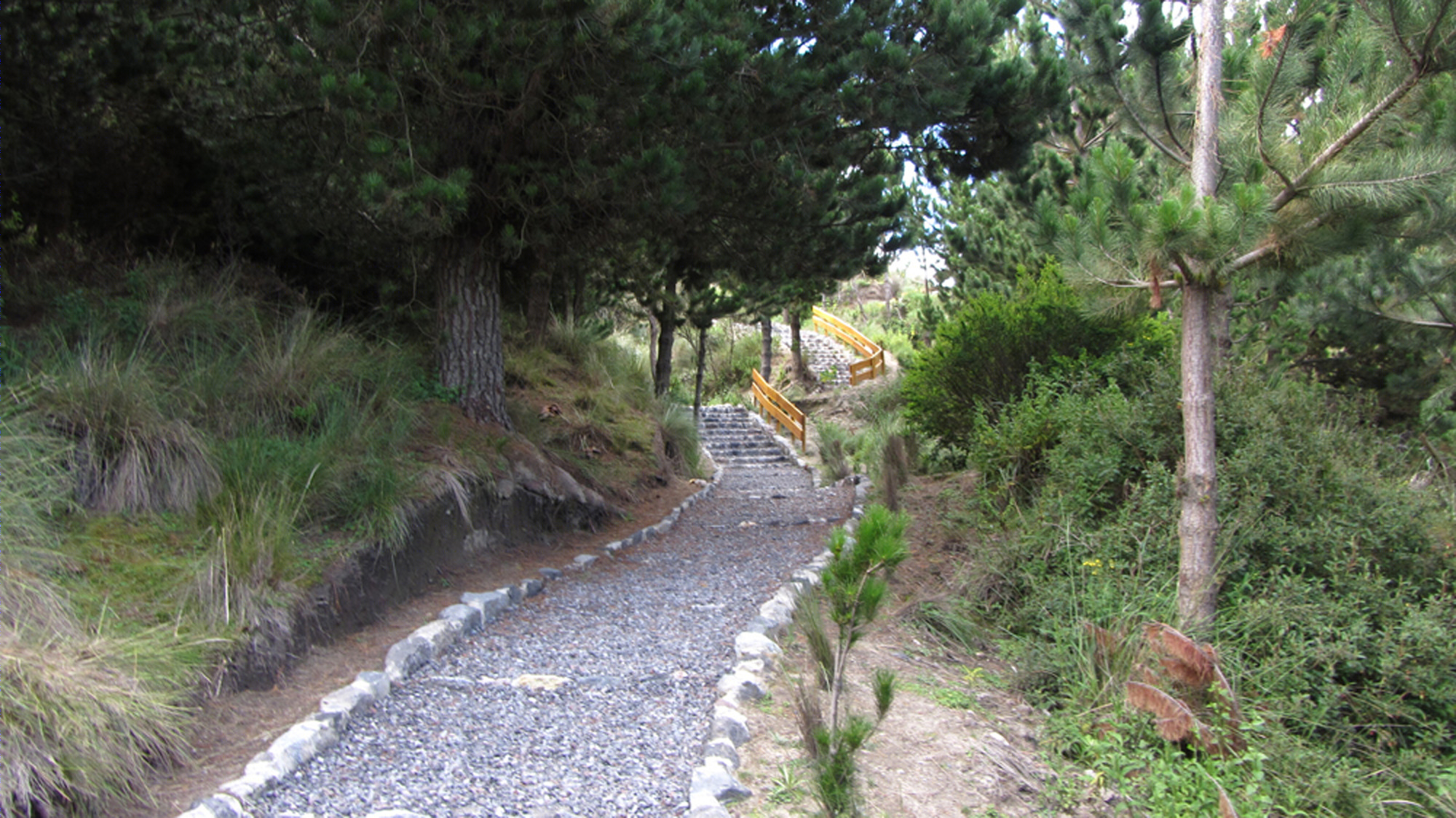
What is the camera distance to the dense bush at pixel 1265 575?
441 centimetres

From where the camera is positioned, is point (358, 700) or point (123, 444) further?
point (123, 444)

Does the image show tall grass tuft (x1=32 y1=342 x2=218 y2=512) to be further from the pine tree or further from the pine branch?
the pine branch

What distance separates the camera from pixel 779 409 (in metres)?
21.9

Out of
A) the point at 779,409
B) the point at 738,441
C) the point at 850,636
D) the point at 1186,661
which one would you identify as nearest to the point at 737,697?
the point at 850,636

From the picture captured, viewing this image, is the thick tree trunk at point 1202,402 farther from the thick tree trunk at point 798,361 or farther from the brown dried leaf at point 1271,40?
the thick tree trunk at point 798,361

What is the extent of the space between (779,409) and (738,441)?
7.25ft

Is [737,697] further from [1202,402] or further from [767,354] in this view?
[767,354]

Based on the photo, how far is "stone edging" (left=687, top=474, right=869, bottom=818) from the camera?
3.08 m

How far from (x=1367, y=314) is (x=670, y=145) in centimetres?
735

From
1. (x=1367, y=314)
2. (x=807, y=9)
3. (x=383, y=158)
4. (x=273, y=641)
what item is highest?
(x=807, y=9)

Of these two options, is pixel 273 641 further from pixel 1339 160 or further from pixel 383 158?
pixel 1339 160

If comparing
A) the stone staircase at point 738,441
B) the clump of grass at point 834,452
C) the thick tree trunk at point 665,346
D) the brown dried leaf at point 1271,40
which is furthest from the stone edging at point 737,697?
the stone staircase at point 738,441

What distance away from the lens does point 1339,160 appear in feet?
15.8

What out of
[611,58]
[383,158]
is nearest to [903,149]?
[611,58]
